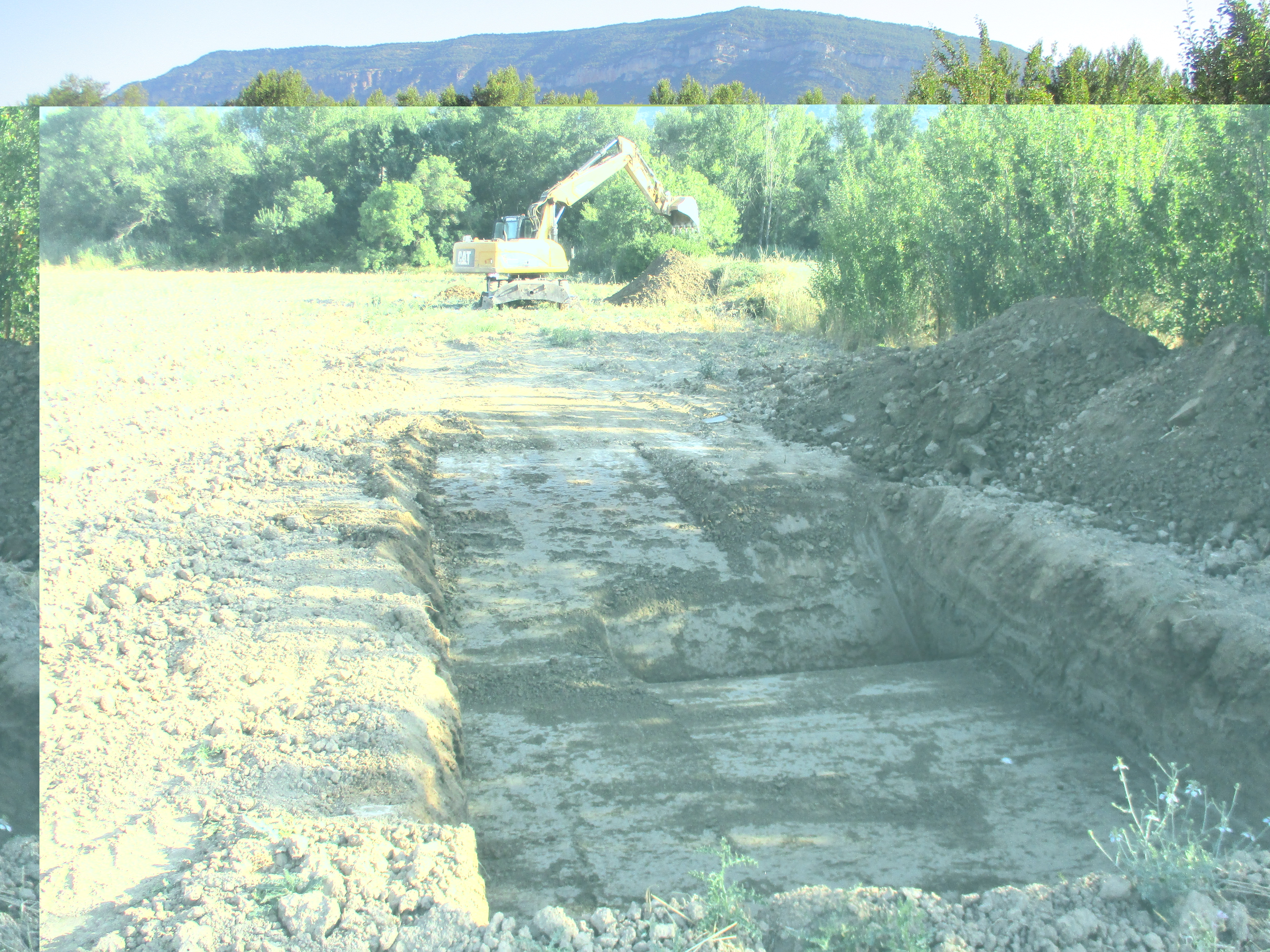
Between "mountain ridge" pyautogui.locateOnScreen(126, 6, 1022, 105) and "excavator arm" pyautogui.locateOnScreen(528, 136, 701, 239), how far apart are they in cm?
617

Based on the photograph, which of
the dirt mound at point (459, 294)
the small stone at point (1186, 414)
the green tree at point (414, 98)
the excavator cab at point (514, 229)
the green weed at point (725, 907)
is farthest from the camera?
the excavator cab at point (514, 229)

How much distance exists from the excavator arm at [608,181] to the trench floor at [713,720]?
544cm

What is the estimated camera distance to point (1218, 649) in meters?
3.64

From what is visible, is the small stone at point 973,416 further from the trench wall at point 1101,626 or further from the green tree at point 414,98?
the green tree at point 414,98

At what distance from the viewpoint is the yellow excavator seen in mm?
11359

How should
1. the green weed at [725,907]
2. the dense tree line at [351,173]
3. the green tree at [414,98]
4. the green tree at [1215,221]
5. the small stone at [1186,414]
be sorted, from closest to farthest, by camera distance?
the green weed at [725,907] < the dense tree line at [351,173] < the green tree at [414,98] < the green tree at [1215,221] < the small stone at [1186,414]

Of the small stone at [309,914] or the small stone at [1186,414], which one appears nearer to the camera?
the small stone at [309,914]

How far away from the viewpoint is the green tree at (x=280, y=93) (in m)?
3.20

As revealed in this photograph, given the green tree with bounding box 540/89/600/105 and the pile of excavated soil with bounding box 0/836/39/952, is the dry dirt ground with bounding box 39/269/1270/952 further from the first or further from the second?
the green tree with bounding box 540/89/600/105

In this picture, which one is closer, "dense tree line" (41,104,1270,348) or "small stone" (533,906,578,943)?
"small stone" (533,906,578,943)

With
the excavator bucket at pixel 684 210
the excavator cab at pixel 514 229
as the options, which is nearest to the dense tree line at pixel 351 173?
the excavator bucket at pixel 684 210

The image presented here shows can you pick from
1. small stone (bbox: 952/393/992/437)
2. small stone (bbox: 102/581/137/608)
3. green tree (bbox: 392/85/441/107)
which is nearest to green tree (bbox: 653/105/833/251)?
green tree (bbox: 392/85/441/107)

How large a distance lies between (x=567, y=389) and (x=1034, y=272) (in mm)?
5075

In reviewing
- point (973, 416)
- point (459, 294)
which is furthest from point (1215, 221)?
point (459, 294)
